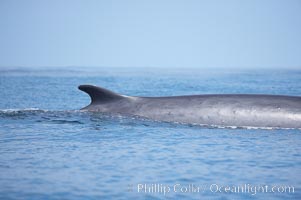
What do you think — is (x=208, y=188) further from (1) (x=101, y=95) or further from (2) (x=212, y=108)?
(1) (x=101, y=95)

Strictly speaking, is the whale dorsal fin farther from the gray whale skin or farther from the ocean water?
the ocean water

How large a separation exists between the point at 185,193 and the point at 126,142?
406 centimetres

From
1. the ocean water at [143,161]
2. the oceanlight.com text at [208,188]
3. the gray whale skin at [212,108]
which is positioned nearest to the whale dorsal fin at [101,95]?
the gray whale skin at [212,108]

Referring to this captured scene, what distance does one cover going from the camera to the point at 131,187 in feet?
24.7

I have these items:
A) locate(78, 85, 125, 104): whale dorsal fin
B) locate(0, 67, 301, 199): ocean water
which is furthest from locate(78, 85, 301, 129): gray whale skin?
locate(0, 67, 301, 199): ocean water

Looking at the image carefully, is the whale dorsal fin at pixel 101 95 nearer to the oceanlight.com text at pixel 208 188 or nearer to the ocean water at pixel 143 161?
the ocean water at pixel 143 161

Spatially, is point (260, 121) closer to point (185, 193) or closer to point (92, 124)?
point (92, 124)

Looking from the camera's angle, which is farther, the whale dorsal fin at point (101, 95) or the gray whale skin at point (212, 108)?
the whale dorsal fin at point (101, 95)

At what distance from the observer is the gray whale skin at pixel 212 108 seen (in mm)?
12641

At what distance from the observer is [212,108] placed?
13.2 meters

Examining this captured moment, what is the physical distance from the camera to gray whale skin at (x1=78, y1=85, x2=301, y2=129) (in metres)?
12.6

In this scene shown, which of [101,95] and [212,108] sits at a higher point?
[101,95]

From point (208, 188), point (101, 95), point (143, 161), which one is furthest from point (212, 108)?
point (208, 188)

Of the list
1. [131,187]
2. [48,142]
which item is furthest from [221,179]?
[48,142]
